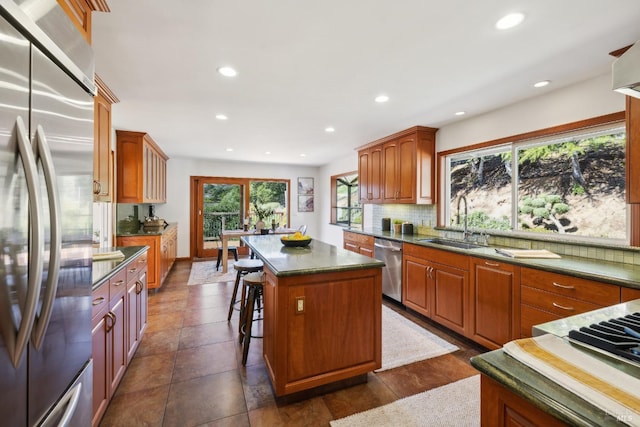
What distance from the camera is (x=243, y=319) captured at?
2832 millimetres

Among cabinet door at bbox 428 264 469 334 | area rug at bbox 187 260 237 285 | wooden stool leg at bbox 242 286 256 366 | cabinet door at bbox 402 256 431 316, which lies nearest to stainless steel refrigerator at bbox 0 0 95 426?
wooden stool leg at bbox 242 286 256 366

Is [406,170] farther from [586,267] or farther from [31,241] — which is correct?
[31,241]

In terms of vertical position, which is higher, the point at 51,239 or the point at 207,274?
the point at 51,239

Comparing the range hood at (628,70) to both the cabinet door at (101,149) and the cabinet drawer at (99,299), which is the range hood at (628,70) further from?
the cabinet door at (101,149)

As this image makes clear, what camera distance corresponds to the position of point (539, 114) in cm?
274

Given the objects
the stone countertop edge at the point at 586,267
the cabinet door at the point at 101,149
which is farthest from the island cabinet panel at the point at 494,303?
the cabinet door at the point at 101,149

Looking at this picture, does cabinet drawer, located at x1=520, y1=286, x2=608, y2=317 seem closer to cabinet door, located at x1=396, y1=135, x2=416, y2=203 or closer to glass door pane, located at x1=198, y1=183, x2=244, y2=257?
cabinet door, located at x1=396, y1=135, x2=416, y2=203

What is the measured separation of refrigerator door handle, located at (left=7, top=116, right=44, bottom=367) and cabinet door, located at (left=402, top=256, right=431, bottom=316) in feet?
10.3

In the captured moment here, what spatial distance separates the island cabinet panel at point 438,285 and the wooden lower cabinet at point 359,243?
2.46ft

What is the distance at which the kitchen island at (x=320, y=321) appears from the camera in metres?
1.85

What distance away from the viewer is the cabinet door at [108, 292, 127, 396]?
183 centimetres

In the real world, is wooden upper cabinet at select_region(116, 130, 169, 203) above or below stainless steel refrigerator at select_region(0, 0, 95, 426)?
above

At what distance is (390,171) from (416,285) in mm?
1763

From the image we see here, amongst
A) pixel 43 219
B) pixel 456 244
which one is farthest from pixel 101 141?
pixel 456 244
